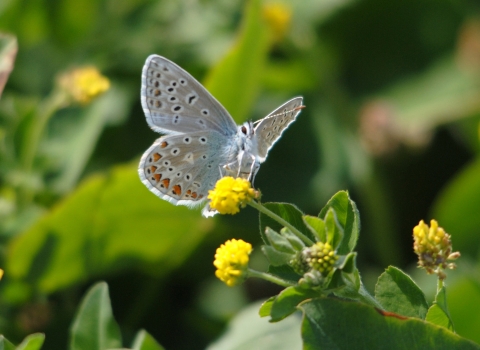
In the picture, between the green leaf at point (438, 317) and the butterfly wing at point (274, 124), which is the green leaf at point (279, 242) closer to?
the green leaf at point (438, 317)

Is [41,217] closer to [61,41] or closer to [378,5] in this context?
[61,41]

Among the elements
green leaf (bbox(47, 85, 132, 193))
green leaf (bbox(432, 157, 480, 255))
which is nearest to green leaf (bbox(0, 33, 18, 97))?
green leaf (bbox(47, 85, 132, 193))

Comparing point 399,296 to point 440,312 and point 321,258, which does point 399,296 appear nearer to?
point 440,312

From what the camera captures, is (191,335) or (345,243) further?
(191,335)

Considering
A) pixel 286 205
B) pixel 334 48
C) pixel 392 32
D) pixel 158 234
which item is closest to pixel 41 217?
pixel 158 234

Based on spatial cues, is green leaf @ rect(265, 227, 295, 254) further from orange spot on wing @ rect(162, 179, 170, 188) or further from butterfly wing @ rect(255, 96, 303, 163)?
orange spot on wing @ rect(162, 179, 170, 188)

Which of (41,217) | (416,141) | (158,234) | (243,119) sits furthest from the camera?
(416,141)
